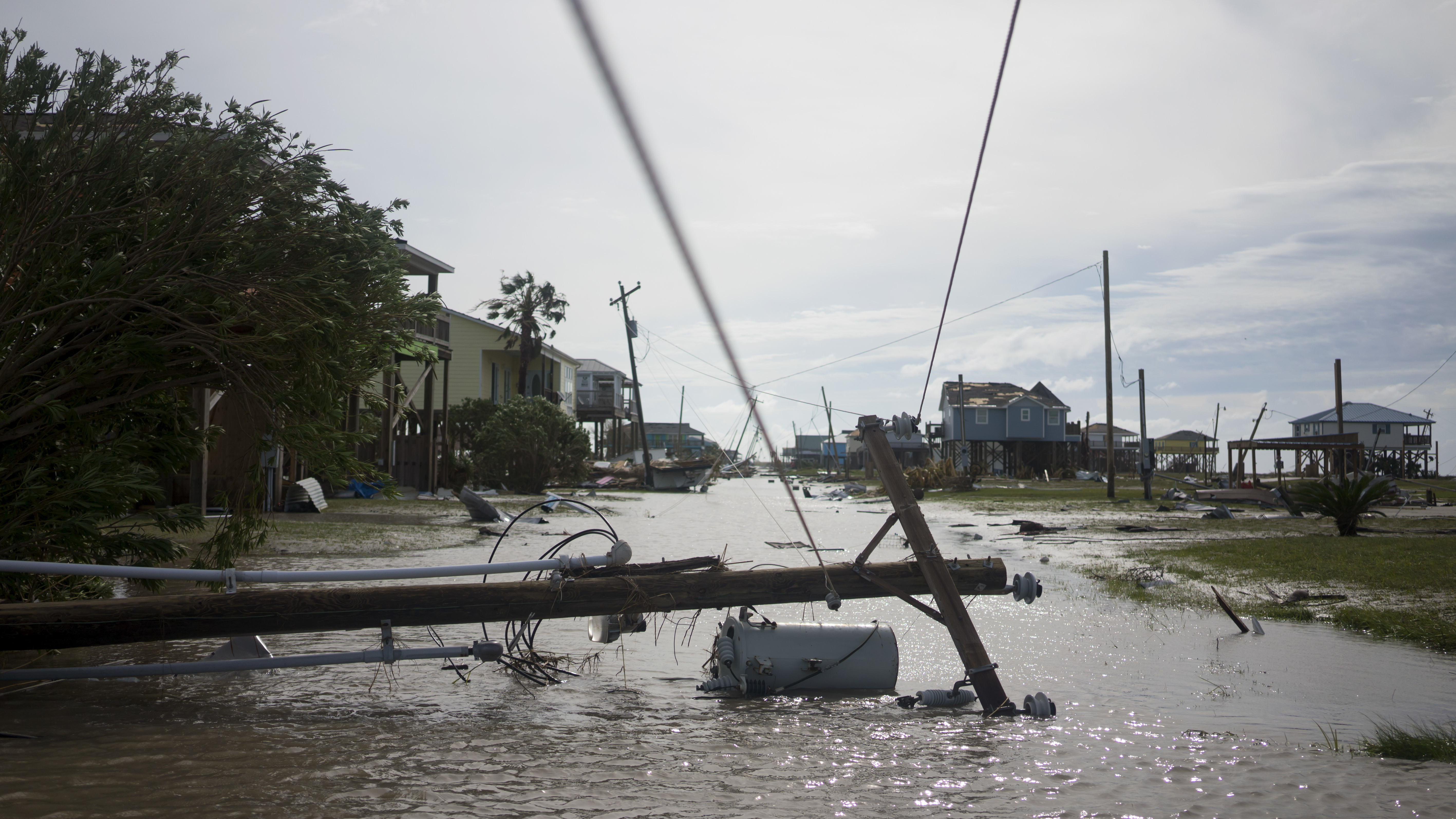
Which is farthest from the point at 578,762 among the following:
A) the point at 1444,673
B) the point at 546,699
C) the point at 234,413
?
the point at 234,413

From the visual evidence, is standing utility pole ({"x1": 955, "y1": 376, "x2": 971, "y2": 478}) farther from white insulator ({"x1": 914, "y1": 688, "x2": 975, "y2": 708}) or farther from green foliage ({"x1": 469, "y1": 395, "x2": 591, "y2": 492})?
white insulator ({"x1": 914, "y1": 688, "x2": 975, "y2": 708})

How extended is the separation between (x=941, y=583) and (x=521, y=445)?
32.6 metres

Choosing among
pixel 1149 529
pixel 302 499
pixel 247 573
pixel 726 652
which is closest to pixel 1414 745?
pixel 726 652

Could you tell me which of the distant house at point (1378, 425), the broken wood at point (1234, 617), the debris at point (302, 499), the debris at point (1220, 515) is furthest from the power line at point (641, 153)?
the distant house at point (1378, 425)

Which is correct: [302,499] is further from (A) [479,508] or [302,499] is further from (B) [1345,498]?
(B) [1345,498]

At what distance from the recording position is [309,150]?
8.50 metres

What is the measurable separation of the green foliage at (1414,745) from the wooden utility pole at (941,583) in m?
2.12

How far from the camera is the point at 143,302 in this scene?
714 cm

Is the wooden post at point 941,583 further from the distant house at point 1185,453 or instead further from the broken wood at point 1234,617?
the distant house at point 1185,453

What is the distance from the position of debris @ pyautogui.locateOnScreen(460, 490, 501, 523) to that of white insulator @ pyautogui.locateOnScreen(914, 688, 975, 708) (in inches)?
637

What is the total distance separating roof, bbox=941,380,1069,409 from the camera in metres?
72.1

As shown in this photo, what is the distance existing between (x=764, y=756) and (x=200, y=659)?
16.6 ft

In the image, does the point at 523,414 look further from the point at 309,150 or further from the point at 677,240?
the point at 677,240

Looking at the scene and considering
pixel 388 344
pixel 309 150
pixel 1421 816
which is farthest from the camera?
pixel 388 344
